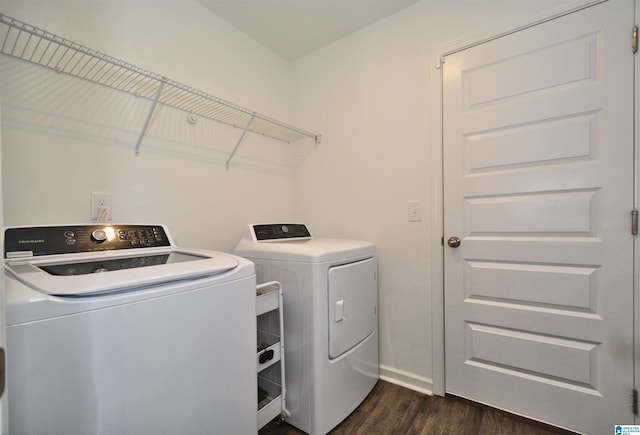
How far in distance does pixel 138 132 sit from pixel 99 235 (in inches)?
24.4

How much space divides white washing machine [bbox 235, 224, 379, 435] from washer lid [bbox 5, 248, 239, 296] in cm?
43

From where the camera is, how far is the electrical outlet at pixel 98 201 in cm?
134

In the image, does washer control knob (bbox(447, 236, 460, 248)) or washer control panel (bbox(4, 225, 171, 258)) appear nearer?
washer control panel (bbox(4, 225, 171, 258))

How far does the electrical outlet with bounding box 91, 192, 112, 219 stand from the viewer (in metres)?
1.34

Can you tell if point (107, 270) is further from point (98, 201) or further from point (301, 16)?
point (301, 16)

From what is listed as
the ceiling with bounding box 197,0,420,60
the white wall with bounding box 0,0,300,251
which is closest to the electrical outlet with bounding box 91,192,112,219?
the white wall with bounding box 0,0,300,251

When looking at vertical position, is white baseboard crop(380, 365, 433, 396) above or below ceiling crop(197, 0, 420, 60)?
below

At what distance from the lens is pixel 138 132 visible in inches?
59.4

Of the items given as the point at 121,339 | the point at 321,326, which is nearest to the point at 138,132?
the point at 121,339

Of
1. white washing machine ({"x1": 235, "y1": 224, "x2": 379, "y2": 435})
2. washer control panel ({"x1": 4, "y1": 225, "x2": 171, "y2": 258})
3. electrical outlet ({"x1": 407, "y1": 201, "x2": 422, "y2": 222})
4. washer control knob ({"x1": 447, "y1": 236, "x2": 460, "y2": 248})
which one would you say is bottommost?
white washing machine ({"x1": 235, "y1": 224, "x2": 379, "y2": 435})

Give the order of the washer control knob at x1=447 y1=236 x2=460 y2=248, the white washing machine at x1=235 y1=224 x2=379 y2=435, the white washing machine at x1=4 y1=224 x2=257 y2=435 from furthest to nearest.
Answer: the washer control knob at x1=447 y1=236 x2=460 y2=248, the white washing machine at x1=235 y1=224 x2=379 y2=435, the white washing machine at x1=4 y1=224 x2=257 y2=435

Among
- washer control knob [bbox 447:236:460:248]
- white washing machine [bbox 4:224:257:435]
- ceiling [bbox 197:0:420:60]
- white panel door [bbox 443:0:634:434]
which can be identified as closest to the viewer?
white washing machine [bbox 4:224:257:435]

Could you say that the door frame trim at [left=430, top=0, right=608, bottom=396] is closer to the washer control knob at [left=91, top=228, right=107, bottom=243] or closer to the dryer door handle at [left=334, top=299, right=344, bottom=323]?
the dryer door handle at [left=334, top=299, right=344, bottom=323]

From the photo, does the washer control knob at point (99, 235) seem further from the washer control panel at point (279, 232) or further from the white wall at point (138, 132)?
the washer control panel at point (279, 232)
